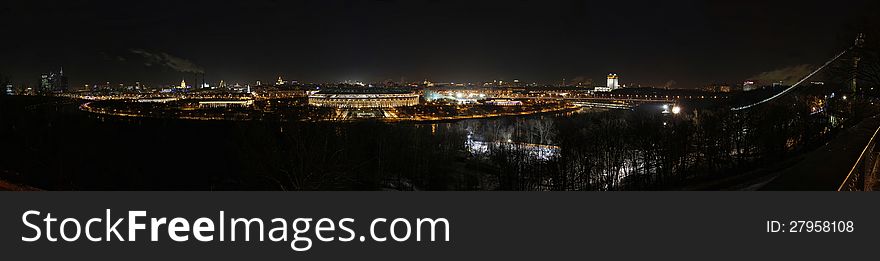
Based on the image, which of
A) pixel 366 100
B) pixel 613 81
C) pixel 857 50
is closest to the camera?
pixel 857 50

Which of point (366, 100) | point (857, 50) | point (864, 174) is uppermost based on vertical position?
point (366, 100)

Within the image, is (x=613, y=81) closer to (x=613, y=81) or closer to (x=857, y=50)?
(x=613, y=81)

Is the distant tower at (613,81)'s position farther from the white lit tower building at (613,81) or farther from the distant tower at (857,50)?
the distant tower at (857,50)

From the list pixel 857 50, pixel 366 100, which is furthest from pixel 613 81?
pixel 857 50

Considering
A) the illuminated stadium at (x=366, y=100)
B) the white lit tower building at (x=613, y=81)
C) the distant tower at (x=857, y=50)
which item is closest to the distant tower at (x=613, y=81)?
the white lit tower building at (x=613, y=81)

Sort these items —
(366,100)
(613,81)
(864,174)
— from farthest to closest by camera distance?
(613,81)
(366,100)
(864,174)

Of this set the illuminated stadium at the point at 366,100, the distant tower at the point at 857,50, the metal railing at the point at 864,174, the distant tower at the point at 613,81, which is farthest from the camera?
the distant tower at the point at 613,81

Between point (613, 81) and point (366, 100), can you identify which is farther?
point (613, 81)

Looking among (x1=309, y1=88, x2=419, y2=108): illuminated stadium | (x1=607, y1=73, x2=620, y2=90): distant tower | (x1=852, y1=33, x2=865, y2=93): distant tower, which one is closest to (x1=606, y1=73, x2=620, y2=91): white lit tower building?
(x1=607, y1=73, x2=620, y2=90): distant tower

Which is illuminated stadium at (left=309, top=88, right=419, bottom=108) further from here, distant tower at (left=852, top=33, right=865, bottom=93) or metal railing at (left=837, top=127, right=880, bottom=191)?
metal railing at (left=837, top=127, right=880, bottom=191)

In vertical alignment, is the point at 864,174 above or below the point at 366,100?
below

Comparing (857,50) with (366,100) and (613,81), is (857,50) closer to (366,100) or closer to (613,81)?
(366,100)

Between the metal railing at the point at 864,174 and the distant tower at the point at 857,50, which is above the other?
the distant tower at the point at 857,50
